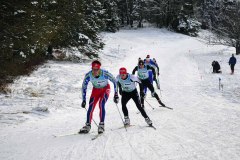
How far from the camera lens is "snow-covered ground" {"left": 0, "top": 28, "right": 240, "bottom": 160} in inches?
273

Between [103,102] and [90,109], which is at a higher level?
[103,102]

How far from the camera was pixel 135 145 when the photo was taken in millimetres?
7375

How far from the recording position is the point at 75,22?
2473 centimetres

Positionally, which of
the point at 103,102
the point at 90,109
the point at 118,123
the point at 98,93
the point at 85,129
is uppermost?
the point at 98,93

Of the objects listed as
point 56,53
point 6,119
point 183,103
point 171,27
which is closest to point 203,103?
point 183,103

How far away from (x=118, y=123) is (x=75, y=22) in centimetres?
1592

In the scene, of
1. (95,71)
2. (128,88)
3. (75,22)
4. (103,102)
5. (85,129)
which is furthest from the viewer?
(75,22)

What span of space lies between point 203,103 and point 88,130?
7.70m

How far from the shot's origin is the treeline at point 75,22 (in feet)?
33.8

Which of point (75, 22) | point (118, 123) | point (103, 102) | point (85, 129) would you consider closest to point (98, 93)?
point (103, 102)

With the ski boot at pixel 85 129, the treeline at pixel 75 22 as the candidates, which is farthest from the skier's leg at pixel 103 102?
the treeline at pixel 75 22

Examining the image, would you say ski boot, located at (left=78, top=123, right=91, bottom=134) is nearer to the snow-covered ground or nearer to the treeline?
the snow-covered ground

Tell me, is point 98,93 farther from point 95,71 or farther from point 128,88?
point 128,88

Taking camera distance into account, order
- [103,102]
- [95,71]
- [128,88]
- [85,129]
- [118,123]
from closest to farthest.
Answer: [95,71] < [85,129] < [103,102] < [128,88] < [118,123]
